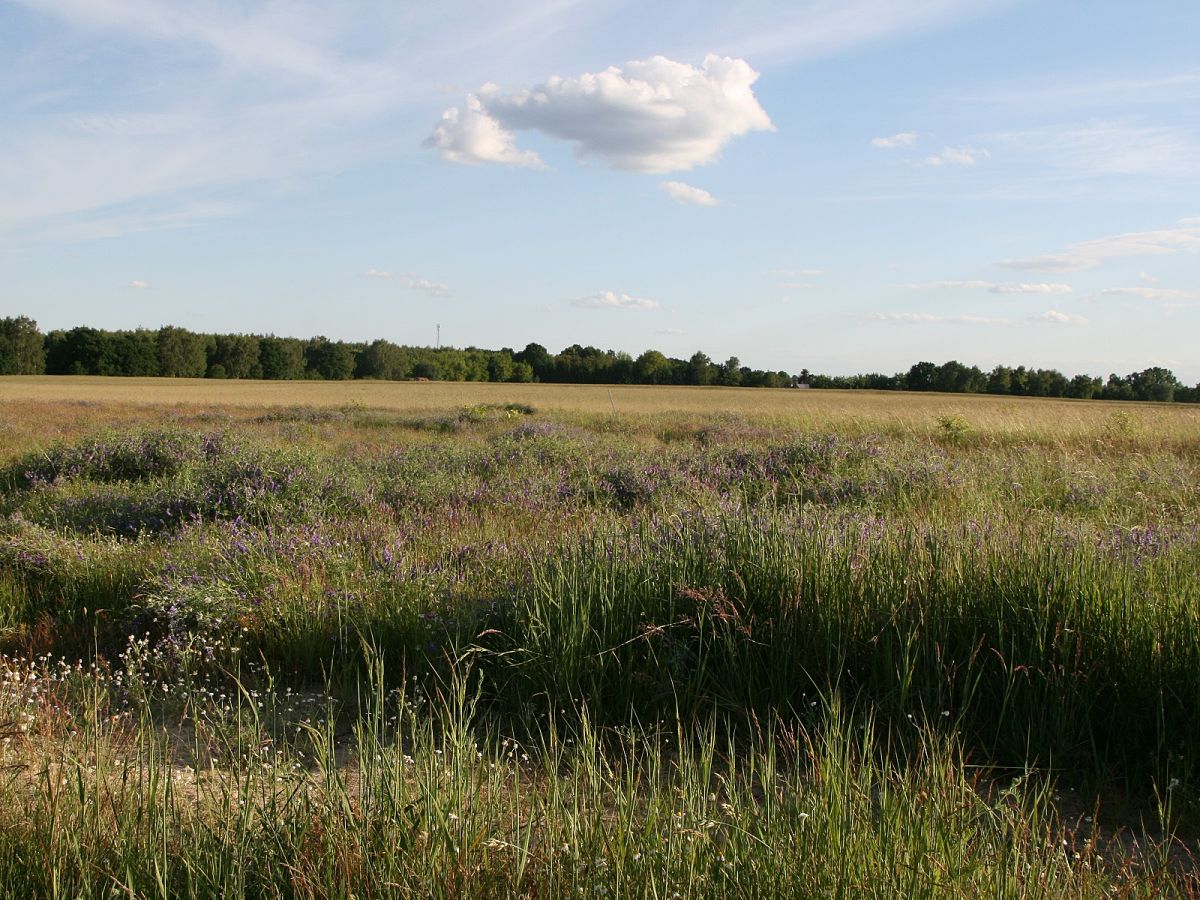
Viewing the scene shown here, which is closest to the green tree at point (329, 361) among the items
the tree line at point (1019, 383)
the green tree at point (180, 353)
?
the green tree at point (180, 353)

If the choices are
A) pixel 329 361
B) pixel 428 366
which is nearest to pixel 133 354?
pixel 329 361

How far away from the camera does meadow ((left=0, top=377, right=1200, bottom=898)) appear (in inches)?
87.4

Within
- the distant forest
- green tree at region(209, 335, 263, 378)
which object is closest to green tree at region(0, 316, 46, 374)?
the distant forest

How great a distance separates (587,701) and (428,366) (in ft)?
352

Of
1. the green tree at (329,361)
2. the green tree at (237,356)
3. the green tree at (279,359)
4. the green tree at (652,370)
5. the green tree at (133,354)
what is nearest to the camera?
→ the green tree at (133,354)

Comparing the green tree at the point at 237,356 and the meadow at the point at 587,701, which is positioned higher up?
the green tree at the point at 237,356

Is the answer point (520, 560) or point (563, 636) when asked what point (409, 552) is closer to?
point (520, 560)

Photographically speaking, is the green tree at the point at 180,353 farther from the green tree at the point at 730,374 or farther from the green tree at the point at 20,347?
the green tree at the point at 730,374

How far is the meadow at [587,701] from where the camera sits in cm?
222

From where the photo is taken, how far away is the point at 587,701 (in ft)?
11.8

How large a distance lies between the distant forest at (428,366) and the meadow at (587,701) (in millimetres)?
76203

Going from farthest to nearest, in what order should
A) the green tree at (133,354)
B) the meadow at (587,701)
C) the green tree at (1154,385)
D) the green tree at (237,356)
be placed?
the green tree at (237,356)
the green tree at (133,354)
the green tree at (1154,385)
the meadow at (587,701)

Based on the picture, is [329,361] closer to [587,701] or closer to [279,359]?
[279,359]

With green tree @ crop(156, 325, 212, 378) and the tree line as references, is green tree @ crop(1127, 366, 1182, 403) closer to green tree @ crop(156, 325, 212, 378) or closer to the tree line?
the tree line
